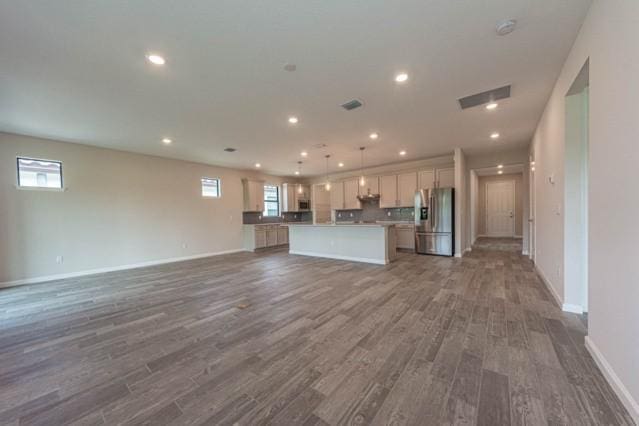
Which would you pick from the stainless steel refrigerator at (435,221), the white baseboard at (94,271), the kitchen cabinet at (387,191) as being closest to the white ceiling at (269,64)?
the stainless steel refrigerator at (435,221)

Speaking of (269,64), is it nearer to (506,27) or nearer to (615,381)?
(506,27)

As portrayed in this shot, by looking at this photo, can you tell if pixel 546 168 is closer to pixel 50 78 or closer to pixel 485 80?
pixel 485 80

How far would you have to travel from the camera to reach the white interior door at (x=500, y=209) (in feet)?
30.7

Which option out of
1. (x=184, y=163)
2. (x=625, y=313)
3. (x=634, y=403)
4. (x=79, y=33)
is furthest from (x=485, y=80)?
(x=184, y=163)

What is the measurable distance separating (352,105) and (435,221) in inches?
170

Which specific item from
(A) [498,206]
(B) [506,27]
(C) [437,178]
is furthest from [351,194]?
(B) [506,27]

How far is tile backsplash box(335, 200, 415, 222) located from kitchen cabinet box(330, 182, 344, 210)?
1.42 feet

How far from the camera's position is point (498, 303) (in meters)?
2.99

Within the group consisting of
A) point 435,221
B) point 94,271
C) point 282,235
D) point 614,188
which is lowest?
point 94,271

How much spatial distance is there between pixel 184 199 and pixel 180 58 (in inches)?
205

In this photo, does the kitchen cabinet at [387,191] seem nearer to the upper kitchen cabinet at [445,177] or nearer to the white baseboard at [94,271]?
the upper kitchen cabinet at [445,177]

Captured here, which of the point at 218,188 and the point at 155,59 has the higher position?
the point at 155,59

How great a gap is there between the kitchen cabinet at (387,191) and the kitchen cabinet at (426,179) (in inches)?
31.3

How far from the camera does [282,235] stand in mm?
9258
